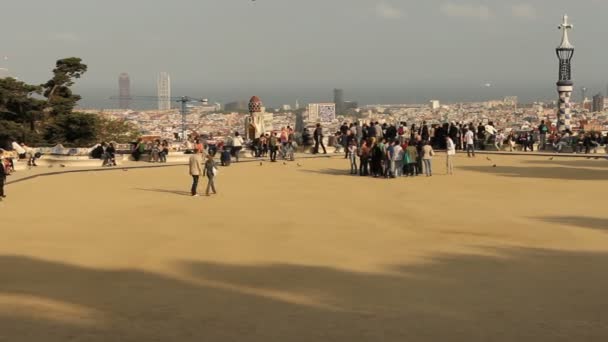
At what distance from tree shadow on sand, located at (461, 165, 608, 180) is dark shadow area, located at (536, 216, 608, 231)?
8.80 m

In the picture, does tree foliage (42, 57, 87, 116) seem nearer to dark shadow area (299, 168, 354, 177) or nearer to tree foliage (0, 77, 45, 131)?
tree foliage (0, 77, 45, 131)

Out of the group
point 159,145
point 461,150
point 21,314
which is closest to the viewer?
point 21,314

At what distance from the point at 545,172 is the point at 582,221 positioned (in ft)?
36.6

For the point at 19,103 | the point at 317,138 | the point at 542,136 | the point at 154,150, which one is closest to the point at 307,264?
the point at 154,150

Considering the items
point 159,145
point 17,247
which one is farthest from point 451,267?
point 159,145

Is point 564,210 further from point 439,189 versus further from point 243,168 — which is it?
point 243,168

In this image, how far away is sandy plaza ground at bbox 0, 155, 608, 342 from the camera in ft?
29.8

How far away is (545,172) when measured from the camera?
27.3 meters

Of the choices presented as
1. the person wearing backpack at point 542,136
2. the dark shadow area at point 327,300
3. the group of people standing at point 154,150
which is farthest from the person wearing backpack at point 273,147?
the dark shadow area at point 327,300

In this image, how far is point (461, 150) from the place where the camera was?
35875 millimetres

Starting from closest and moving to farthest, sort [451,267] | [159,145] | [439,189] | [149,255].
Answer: [451,267], [149,255], [439,189], [159,145]

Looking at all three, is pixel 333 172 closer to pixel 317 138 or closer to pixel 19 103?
pixel 317 138

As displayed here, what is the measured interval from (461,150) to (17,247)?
24446 mm

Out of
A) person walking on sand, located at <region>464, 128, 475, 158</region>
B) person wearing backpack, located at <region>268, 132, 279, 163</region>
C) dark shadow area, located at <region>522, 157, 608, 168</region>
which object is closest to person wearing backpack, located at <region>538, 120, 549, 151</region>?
person walking on sand, located at <region>464, 128, 475, 158</region>
